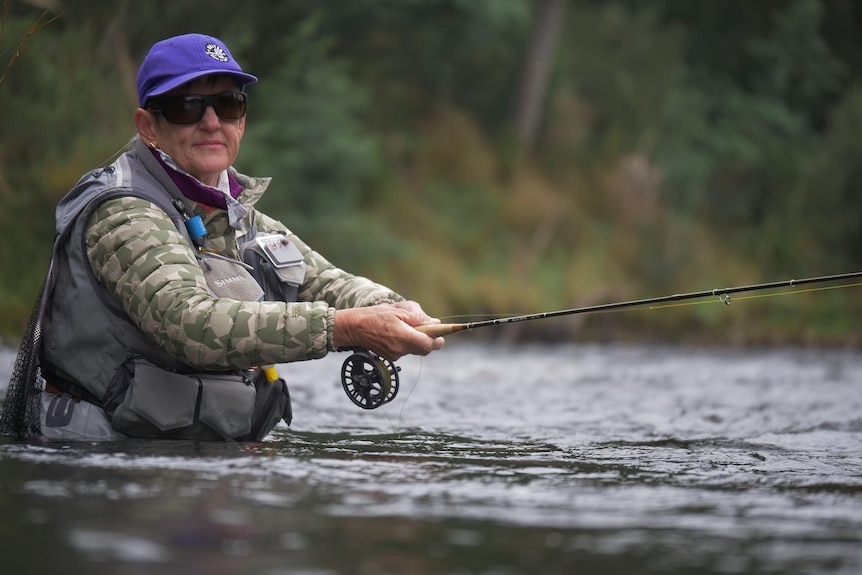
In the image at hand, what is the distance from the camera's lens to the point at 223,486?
11.9ft

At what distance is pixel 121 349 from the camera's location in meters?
4.20

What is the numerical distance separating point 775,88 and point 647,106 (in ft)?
12.1

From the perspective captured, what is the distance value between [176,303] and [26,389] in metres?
0.73

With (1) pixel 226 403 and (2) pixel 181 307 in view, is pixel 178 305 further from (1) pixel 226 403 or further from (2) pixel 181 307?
(1) pixel 226 403

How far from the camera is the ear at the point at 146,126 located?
14.6 feet

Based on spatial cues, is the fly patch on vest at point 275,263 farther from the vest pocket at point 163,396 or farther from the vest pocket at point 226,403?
the vest pocket at point 163,396

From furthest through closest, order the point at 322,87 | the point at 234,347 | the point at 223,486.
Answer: the point at 322,87 < the point at 234,347 < the point at 223,486

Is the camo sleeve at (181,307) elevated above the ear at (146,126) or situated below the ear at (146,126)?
below

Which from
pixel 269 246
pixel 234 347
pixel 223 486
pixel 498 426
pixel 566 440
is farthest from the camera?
pixel 498 426

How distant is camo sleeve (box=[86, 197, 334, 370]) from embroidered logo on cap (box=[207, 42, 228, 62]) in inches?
23.5

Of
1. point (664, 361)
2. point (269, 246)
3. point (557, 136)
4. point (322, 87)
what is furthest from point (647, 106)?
point (269, 246)

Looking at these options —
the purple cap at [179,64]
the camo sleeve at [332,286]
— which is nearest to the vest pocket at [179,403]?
the camo sleeve at [332,286]

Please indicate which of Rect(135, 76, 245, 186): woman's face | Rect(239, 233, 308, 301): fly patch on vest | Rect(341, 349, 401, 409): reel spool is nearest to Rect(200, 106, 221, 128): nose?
Rect(135, 76, 245, 186): woman's face

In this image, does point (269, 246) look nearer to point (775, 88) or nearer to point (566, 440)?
point (566, 440)
